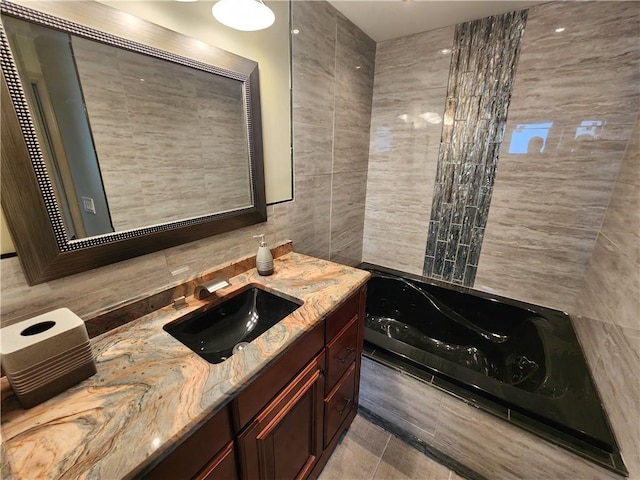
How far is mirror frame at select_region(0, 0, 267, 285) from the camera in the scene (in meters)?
0.69

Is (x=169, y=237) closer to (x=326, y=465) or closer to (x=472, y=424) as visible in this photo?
(x=326, y=465)

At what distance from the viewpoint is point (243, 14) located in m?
1.00

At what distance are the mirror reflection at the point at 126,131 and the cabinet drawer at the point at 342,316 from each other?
0.70 meters

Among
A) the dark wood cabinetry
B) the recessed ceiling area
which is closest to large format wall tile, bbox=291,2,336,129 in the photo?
the recessed ceiling area

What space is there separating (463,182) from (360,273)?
4.19ft

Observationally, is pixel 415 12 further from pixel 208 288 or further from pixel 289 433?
pixel 289 433

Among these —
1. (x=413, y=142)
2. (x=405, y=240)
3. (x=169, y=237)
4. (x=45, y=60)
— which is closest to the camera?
(x=45, y=60)

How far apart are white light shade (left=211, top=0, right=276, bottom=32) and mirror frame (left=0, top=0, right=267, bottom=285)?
0.13m

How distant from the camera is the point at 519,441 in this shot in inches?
48.4

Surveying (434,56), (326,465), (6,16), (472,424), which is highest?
(434,56)

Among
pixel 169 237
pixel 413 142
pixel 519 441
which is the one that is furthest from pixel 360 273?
pixel 413 142

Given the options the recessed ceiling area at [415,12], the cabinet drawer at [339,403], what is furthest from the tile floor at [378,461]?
the recessed ceiling area at [415,12]

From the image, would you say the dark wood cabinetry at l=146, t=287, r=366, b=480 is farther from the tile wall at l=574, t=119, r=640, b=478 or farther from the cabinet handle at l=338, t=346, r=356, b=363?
the tile wall at l=574, t=119, r=640, b=478

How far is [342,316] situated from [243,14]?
49.7 inches
